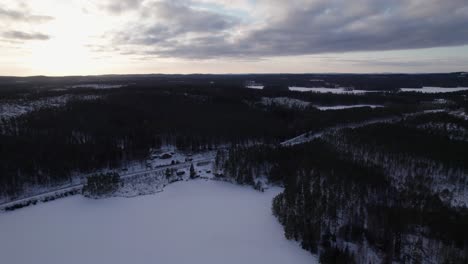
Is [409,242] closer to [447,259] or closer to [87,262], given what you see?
[447,259]

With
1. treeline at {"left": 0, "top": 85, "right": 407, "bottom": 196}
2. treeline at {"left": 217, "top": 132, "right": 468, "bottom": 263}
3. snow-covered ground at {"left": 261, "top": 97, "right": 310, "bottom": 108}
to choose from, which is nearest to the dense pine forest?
treeline at {"left": 217, "top": 132, "right": 468, "bottom": 263}

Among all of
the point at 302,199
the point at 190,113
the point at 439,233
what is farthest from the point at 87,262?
the point at 190,113

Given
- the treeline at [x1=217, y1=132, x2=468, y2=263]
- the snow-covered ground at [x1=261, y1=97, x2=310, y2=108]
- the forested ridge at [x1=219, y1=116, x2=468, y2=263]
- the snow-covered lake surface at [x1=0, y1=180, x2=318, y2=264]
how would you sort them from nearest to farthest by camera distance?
1. the treeline at [x1=217, y1=132, x2=468, y2=263]
2. the forested ridge at [x1=219, y1=116, x2=468, y2=263]
3. the snow-covered lake surface at [x1=0, y1=180, x2=318, y2=264]
4. the snow-covered ground at [x1=261, y1=97, x2=310, y2=108]

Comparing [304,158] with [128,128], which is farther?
[128,128]

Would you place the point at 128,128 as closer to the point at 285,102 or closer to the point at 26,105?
the point at 26,105

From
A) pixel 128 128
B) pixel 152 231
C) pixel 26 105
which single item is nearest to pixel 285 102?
pixel 128 128

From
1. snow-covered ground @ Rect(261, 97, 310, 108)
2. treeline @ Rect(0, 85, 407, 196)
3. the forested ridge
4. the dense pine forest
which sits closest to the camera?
the forested ridge

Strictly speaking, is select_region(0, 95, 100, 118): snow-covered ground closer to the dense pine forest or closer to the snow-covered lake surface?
the dense pine forest
